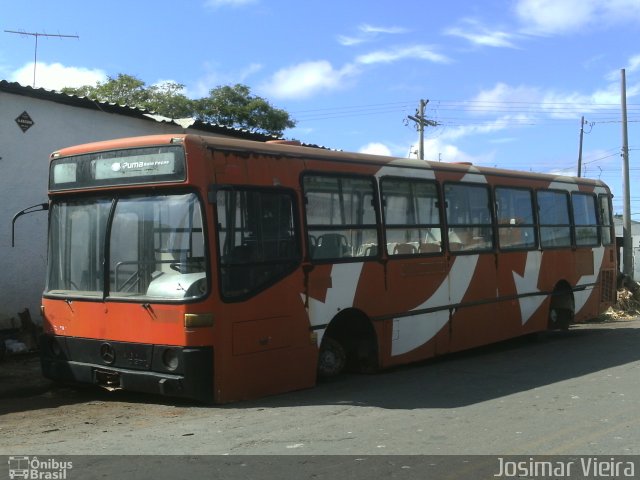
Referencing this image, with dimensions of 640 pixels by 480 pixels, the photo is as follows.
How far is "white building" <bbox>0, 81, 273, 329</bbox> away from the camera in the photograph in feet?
37.0

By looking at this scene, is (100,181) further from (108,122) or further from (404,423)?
(108,122)

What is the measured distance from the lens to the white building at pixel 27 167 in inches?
444

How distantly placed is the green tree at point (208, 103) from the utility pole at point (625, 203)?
14529 millimetres

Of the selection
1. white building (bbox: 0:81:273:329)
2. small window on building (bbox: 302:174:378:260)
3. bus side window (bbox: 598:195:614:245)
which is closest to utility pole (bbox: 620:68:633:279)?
bus side window (bbox: 598:195:614:245)

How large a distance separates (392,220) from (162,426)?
424 centimetres

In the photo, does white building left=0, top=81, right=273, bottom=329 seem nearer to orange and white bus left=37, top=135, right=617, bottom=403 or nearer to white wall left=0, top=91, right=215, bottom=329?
white wall left=0, top=91, right=215, bottom=329

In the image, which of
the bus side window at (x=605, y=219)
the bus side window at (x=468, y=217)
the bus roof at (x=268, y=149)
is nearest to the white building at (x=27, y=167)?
the bus roof at (x=268, y=149)

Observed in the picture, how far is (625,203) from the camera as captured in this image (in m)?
20.7

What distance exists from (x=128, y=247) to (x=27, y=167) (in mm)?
5407

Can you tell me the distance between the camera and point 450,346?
10.1m

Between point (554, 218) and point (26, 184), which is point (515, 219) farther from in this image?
point (26, 184)

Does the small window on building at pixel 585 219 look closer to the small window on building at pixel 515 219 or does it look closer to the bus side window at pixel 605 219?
the bus side window at pixel 605 219

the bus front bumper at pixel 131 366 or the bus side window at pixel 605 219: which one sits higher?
the bus side window at pixel 605 219
